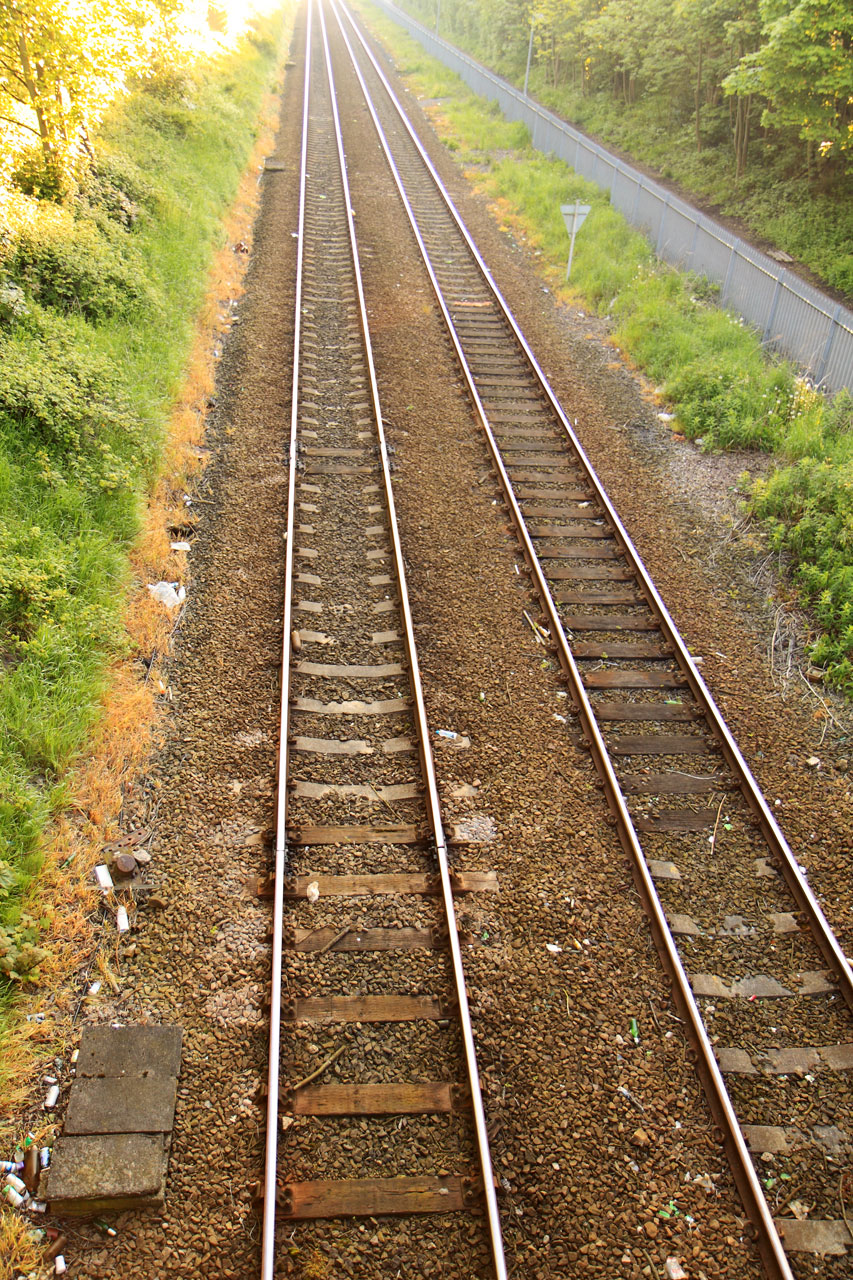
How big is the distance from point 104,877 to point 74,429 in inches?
214

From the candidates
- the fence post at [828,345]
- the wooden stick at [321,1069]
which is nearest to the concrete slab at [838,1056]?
the wooden stick at [321,1069]

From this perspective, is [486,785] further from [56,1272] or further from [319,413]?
[319,413]

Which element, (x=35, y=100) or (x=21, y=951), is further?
(x=35, y=100)

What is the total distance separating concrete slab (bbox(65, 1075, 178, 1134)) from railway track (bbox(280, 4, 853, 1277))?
3.09m

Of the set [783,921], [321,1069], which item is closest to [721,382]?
[783,921]

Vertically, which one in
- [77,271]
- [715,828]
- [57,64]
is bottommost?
[715,828]

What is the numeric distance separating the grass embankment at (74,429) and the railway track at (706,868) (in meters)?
4.15

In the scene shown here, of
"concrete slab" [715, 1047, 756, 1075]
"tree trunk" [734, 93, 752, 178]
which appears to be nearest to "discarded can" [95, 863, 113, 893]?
"concrete slab" [715, 1047, 756, 1075]

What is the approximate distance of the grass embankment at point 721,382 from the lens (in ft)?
29.5

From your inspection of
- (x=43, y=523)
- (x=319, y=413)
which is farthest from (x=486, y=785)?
(x=319, y=413)

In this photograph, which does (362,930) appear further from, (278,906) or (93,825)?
(93,825)

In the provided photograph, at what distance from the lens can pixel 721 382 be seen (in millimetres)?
12328

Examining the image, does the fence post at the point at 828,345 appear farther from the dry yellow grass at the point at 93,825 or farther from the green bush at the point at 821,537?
the dry yellow grass at the point at 93,825

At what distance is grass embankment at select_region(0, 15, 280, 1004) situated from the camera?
6.16 m
